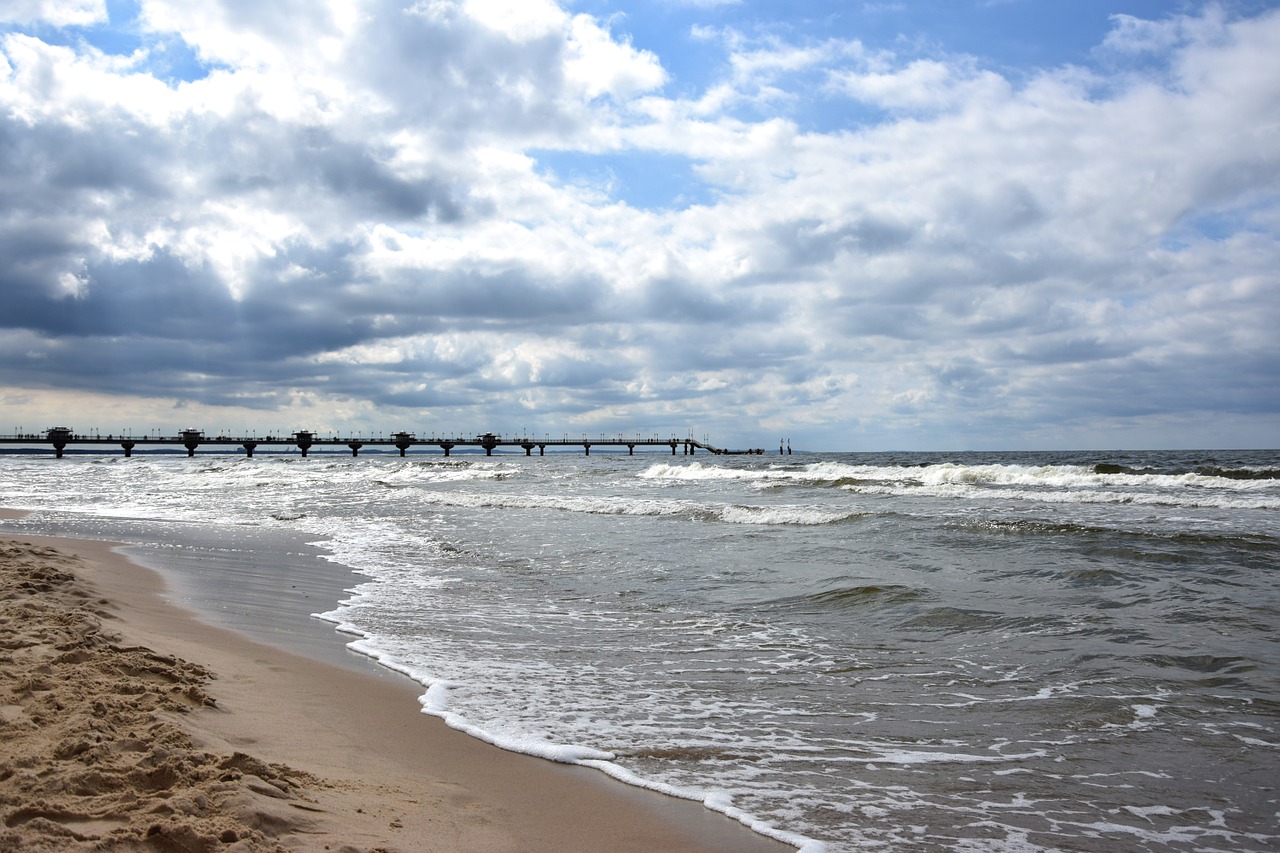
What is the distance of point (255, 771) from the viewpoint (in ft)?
11.5

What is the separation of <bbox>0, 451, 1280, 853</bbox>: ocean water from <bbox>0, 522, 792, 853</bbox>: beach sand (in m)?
0.38

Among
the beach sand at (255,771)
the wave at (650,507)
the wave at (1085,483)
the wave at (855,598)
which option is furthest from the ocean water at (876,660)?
the wave at (1085,483)

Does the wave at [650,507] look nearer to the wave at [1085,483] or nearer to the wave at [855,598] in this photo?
the wave at [1085,483]

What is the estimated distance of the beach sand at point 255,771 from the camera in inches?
114

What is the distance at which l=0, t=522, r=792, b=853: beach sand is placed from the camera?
291cm

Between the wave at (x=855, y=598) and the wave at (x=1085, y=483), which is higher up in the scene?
the wave at (x=1085, y=483)

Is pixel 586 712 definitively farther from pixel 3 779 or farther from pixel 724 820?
pixel 3 779

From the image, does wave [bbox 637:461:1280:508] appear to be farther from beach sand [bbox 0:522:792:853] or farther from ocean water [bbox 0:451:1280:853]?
beach sand [bbox 0:522:792:853]

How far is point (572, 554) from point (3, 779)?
35.4 ft

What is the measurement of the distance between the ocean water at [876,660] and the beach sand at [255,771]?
0.38 metres

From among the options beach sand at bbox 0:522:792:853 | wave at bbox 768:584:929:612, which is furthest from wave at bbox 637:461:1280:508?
beach sand at bbox 0:522:792:853

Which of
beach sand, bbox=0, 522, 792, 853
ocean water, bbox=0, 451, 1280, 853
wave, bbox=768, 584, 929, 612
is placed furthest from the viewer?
wave, bbox=768, 584, 929, 612

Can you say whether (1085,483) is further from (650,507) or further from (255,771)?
(255,771)

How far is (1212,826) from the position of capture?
3.71m
